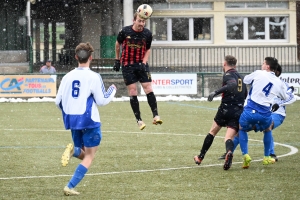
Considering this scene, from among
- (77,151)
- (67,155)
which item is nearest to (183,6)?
(77,151)

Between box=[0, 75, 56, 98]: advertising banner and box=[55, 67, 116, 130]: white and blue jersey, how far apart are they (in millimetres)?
19888

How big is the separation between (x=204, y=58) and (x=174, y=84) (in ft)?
19.0

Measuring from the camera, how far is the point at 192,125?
19703 millimetres

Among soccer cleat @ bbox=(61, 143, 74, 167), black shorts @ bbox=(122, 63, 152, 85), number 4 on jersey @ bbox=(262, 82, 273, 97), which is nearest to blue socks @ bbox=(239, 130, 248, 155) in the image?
number 4 on jersey @ bbox=(262, 82, 273, 97)

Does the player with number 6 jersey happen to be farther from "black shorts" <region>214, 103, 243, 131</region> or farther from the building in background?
the building in background

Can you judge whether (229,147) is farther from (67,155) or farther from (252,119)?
(67,155)

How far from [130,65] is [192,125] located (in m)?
6.41

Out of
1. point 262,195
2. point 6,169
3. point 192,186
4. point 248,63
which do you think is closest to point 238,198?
point 262,195

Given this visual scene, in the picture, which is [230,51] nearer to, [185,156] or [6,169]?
[185,156]

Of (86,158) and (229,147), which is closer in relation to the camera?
(86,158)

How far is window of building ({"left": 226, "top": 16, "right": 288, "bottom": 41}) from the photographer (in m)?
38.7

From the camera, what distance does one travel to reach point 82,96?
920cm

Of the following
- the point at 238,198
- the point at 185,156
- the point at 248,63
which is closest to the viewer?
the point at 238,198

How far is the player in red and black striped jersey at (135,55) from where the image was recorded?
43.8 ft
